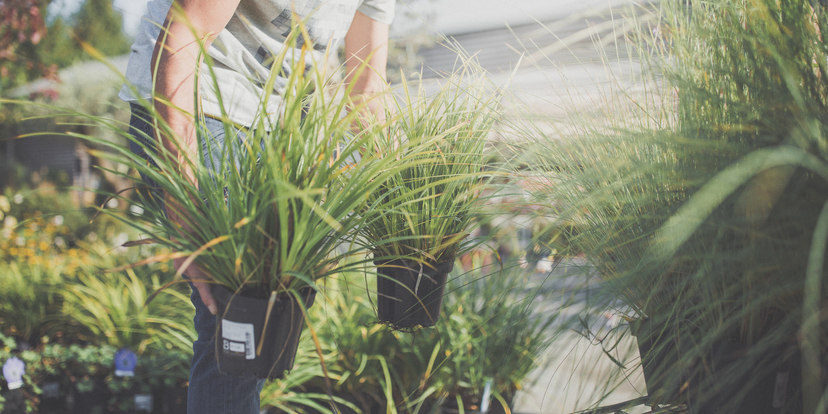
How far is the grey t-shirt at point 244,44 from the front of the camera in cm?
98

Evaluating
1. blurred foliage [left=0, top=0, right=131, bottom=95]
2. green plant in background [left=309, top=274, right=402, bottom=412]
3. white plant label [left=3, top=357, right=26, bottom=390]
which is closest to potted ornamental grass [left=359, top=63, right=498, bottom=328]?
green plant in background [left=309, top=274, right=402, bottom=412]

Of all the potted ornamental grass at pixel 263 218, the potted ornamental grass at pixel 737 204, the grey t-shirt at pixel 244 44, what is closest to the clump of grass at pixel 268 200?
the potted ornamental grass at pixel 263 218

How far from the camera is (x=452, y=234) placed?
3.12ft

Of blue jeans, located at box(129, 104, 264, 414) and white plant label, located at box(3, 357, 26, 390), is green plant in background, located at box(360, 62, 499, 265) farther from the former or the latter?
white plant label, located at box(3, 357, 26, 390)

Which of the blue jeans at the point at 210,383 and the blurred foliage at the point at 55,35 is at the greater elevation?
the blurred foliage at the point at 55,35

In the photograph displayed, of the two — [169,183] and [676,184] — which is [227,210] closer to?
[169,183]

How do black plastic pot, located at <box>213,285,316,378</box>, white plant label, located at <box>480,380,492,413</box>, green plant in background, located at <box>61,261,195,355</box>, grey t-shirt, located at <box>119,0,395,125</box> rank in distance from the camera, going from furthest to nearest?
green plant in background, located at <box>61,261,195,355</box>
white plant label, located at <box>480,380,492,413</box>
grey t-shirt, located at <box>119,0,395,125</box>
black plastic pot, located at <box>213,285,316,378</box>

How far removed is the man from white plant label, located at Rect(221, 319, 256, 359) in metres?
0.06

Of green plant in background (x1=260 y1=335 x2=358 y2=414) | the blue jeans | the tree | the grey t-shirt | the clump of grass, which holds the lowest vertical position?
green plant in background (x1=260 y1=335 x2=358 y2=414)

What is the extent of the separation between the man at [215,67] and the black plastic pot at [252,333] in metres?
0.06

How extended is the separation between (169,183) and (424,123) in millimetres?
491

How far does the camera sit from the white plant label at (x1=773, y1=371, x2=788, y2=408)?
619 mm

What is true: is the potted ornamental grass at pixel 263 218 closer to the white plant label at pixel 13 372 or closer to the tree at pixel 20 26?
the white plant label at pixel 13 372

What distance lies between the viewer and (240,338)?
2.45ft
